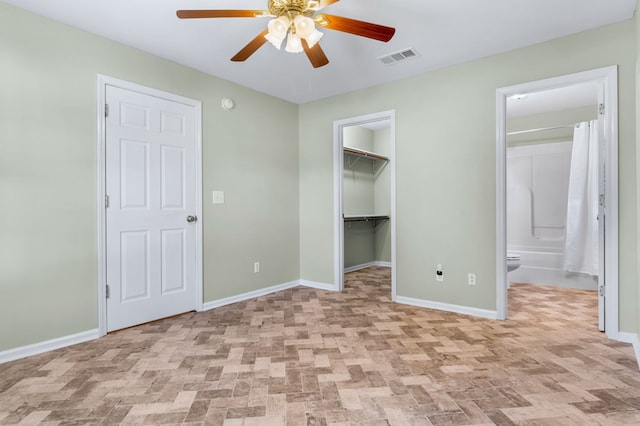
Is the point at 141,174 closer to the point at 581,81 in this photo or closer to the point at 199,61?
the point at 199,61

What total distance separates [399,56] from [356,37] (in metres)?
0.57

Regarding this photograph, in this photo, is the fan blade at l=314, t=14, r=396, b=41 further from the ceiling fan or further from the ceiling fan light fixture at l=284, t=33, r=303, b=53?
the ceiling fan light fixture at l=284, t=33, r=303, b=53

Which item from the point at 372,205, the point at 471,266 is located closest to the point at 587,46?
the point at 471,266

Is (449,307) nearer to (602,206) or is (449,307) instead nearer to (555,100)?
(602,206)

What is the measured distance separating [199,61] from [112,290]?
222 cm

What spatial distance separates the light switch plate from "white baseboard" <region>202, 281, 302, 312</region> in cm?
106

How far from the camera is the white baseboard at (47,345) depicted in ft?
7.47

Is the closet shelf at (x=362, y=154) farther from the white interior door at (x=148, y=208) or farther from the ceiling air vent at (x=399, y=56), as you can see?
the white interior door at (x=148, y=208)

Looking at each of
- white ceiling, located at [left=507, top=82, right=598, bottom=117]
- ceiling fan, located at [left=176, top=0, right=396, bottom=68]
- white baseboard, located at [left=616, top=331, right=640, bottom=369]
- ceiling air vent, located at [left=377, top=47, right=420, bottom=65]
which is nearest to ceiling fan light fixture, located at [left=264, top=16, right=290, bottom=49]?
ceiling fan, located at [left=176, top=0, right=396, bottom=68]

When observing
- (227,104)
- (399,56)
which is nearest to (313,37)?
(399,56)

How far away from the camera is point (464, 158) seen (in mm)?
3297

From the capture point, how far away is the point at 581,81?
2758 mm

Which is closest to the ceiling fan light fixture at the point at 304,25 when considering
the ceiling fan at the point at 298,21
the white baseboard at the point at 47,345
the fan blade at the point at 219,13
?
the ceiling fan at the point at 298,21

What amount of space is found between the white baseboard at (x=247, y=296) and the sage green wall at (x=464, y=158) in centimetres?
148
